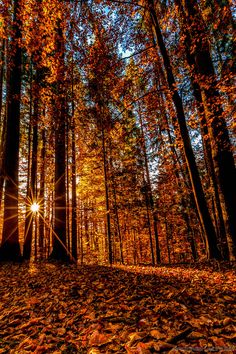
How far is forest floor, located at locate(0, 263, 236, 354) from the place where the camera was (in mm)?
1981

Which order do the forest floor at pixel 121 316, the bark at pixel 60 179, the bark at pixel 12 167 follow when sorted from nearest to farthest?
the forest floor at pixel 121 316 < the bark at pixel 12 167 < the bark at pixel 60 179

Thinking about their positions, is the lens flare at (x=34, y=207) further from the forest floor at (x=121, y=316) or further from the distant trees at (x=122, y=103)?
the forest floor at (x=121, y=316)

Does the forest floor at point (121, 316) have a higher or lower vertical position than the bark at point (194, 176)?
lower

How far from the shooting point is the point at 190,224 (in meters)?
13.4

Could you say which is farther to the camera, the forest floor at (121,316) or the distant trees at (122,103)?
the distant trees at (122,103)

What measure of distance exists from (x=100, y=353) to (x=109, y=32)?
9.72 meters

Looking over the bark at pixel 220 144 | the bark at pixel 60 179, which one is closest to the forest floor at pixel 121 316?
the bark at pixel 220 144

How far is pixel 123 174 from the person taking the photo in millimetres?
14555

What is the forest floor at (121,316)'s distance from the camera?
1.98m

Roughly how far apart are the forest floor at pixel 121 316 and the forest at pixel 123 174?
19 millimetres

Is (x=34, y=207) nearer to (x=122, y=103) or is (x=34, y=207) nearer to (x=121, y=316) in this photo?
(x=122, y=103)

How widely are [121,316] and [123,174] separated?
476 inches

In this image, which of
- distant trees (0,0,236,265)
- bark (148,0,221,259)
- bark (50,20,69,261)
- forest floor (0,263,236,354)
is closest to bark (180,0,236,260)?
distant trees (0,0,236,265)

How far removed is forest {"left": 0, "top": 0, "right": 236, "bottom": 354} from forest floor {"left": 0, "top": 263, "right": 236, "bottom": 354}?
19 millimetres
